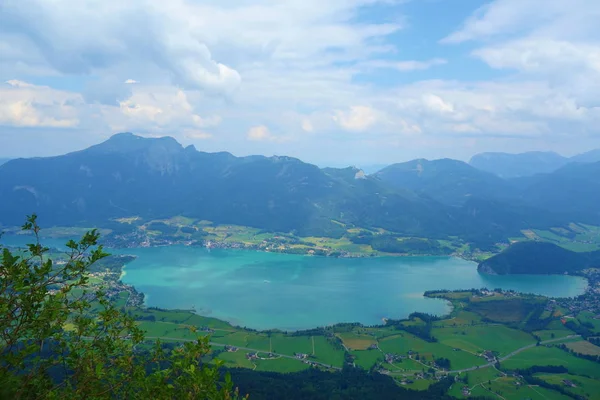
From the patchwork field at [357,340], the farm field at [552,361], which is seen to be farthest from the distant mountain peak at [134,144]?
the farm field at [552,361]

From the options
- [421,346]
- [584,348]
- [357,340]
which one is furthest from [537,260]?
[357,340]

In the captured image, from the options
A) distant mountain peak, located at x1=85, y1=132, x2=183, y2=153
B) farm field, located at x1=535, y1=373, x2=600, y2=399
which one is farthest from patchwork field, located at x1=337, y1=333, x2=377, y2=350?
distant mountain peak, located at x1=85, y1=132, x2=183, y2=153

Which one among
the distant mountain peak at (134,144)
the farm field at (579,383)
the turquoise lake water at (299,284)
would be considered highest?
the distant mountain peak at (134,144)

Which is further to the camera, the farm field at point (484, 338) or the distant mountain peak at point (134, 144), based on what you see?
the distant mountain peak at point (134, 144)

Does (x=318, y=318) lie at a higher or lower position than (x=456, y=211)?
lower

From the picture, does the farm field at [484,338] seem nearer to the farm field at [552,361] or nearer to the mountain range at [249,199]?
the farm field at [552,361]

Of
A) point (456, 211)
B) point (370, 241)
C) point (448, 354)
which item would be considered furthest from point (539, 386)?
point (456, 211)

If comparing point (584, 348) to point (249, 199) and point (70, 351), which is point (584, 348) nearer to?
point (70, 351)

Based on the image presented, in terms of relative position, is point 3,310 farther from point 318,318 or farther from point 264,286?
point 264,286
